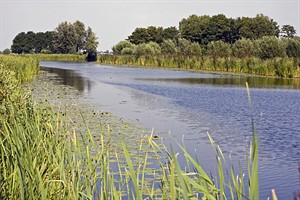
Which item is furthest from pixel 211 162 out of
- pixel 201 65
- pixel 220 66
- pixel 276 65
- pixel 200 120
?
pixel 201 65

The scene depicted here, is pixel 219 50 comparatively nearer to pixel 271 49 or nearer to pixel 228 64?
pixel 228 64

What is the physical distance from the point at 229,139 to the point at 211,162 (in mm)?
2287

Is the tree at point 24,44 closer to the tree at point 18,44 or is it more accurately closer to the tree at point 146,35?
the tree at point 18,44

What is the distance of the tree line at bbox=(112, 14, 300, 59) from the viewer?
3375 cm

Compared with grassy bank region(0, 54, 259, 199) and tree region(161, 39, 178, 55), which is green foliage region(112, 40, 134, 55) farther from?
grassy bank region(0, 54, 259, 199)

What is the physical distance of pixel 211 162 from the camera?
7.82 metres

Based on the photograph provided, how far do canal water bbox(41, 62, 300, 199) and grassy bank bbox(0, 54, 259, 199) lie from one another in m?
0.40

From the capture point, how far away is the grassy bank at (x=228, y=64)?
29.3 meters

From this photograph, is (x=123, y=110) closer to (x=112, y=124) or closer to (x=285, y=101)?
(x=112, y=124)

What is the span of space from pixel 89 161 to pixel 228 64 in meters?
33.2

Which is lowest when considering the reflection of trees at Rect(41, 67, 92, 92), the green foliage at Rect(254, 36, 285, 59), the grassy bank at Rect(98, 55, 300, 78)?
the reflection of trees at Rect(41, 67, 92, 92)

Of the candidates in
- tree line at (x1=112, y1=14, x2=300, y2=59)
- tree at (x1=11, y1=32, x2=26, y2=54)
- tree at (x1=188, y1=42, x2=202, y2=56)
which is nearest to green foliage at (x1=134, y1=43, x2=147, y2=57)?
tree line at (x1=112, y1=14, x2=300, y2=59)

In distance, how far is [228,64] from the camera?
1400 inches

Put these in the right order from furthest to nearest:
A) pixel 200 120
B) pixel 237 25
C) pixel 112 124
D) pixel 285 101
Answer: pixel 237 25 < pixel 285 101 < pixel 200 120 < pixel 112 124
